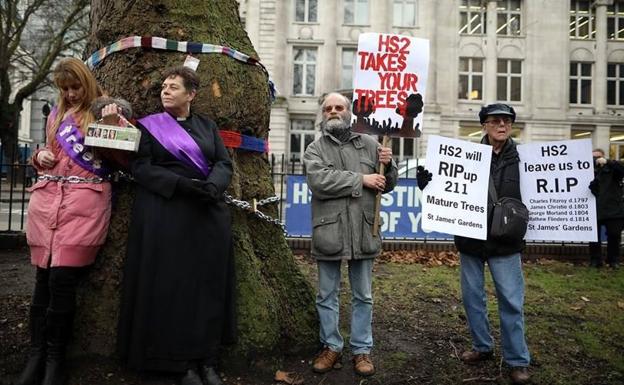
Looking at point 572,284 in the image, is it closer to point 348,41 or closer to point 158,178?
point 158,178

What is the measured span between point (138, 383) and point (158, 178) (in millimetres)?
1304

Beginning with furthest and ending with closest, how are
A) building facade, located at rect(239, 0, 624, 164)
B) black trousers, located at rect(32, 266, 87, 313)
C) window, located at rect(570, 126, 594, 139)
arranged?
window, located at rect(570, 126, 594, 139), building facade, located at rect(239, 0, 624, 164), black trousers, located at rect(32, 266, 87, 313)

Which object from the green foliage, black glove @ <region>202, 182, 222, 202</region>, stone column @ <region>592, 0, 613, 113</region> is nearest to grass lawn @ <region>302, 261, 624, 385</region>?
the green foliage

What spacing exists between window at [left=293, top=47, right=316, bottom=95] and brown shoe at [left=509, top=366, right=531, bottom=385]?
28.2 m

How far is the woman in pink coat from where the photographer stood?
281cm

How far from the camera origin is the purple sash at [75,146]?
286 centimetres

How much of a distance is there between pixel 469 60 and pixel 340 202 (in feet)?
100

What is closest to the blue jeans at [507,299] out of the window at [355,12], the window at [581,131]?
the window at [355,12]

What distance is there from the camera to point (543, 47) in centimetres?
3047

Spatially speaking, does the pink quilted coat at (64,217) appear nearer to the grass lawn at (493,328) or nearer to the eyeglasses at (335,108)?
the eyeglasses at (335,108)

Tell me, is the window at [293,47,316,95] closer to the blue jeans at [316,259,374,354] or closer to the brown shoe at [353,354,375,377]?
the blue jeans at [316,259,374,354]

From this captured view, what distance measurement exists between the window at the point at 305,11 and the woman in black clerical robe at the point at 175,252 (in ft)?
95.2

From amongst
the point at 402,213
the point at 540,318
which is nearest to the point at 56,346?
the point at 540,318

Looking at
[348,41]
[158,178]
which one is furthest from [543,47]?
[158,178]
